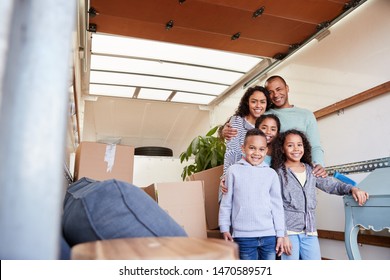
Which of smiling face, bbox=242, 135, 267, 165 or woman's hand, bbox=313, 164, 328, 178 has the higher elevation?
smiling face, bbox=242, 135, 267, 165

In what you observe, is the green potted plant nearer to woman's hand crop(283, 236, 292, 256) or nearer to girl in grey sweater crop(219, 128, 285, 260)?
girl in grey sweater crop(219, 128, 285, 260)

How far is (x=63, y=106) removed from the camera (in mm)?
361

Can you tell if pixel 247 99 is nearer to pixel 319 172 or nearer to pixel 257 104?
pixel 257 104

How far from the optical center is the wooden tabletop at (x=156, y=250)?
0.43 metres

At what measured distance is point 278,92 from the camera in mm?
2188

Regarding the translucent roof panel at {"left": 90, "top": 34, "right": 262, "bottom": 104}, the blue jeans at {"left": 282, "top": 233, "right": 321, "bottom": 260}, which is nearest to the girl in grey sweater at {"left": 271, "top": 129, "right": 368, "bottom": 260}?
the blue jeans at {"left": 282, "top": 233, "right": 321, "bottom": 260}

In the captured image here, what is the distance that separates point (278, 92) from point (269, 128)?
1.23ft

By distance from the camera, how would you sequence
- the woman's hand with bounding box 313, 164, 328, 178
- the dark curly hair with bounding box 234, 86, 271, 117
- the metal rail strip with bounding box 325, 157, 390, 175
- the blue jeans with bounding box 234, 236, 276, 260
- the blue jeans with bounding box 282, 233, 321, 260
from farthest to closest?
1. the metal rail strip with bounding box 325, 157, 390, 175
2. the dark curly hair with bounding box 234, 86, 271, 117
3. the woman's hand with bounding box 313, 164, 328, 178
4. the blue jeans with bounding box 282, 233, 321, 260
5. the blue jeans with bounding box 234, 236, 276, 260

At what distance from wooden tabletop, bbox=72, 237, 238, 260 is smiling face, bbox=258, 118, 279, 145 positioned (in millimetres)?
1493

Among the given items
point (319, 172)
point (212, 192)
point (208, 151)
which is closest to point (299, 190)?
point (319, 172)

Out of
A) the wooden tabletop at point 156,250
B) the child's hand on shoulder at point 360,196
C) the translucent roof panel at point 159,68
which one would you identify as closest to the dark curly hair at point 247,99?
the child's hand on shoulder at point 360,196

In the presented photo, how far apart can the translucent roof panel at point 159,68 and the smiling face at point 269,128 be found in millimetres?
1723

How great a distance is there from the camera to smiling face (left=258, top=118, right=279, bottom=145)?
→ 6.34 feet

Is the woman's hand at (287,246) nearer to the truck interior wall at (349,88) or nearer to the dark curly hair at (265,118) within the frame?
the dark curly hair at (265,118)
